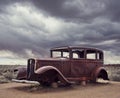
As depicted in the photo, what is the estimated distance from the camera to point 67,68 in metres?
15.2

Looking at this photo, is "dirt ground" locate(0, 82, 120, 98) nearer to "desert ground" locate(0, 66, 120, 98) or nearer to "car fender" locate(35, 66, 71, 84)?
"desert ground" locate(0, 66, 120, 98)

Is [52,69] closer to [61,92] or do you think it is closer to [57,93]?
[61,92]

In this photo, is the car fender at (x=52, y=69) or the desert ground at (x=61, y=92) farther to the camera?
the car fender at (x=52, y=69)

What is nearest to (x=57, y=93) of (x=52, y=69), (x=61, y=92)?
(x=61, y=92)

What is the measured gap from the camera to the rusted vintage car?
14188mm

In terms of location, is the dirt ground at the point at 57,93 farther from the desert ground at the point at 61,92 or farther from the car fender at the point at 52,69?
the car fender at the point at 52,69

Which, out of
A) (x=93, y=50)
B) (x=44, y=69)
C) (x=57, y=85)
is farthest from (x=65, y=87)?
(x=93, y=50)

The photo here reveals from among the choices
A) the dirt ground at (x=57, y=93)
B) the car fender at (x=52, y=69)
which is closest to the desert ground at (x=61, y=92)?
the dirt ground at (x=57, y=93)

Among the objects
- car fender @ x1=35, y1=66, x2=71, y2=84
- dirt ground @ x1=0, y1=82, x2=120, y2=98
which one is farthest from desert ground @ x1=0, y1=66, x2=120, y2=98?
car fender @ x1=35, y1=66, x2=71, y2=84

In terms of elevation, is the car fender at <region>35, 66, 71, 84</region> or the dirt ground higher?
the car fender at <region>35, 66, 71, 84</region>

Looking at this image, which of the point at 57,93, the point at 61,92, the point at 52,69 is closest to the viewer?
the point at 57,93

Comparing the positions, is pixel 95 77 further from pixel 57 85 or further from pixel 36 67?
pixel 36 67

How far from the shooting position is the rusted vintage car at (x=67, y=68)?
14.2 meters

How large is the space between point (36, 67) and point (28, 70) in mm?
627
